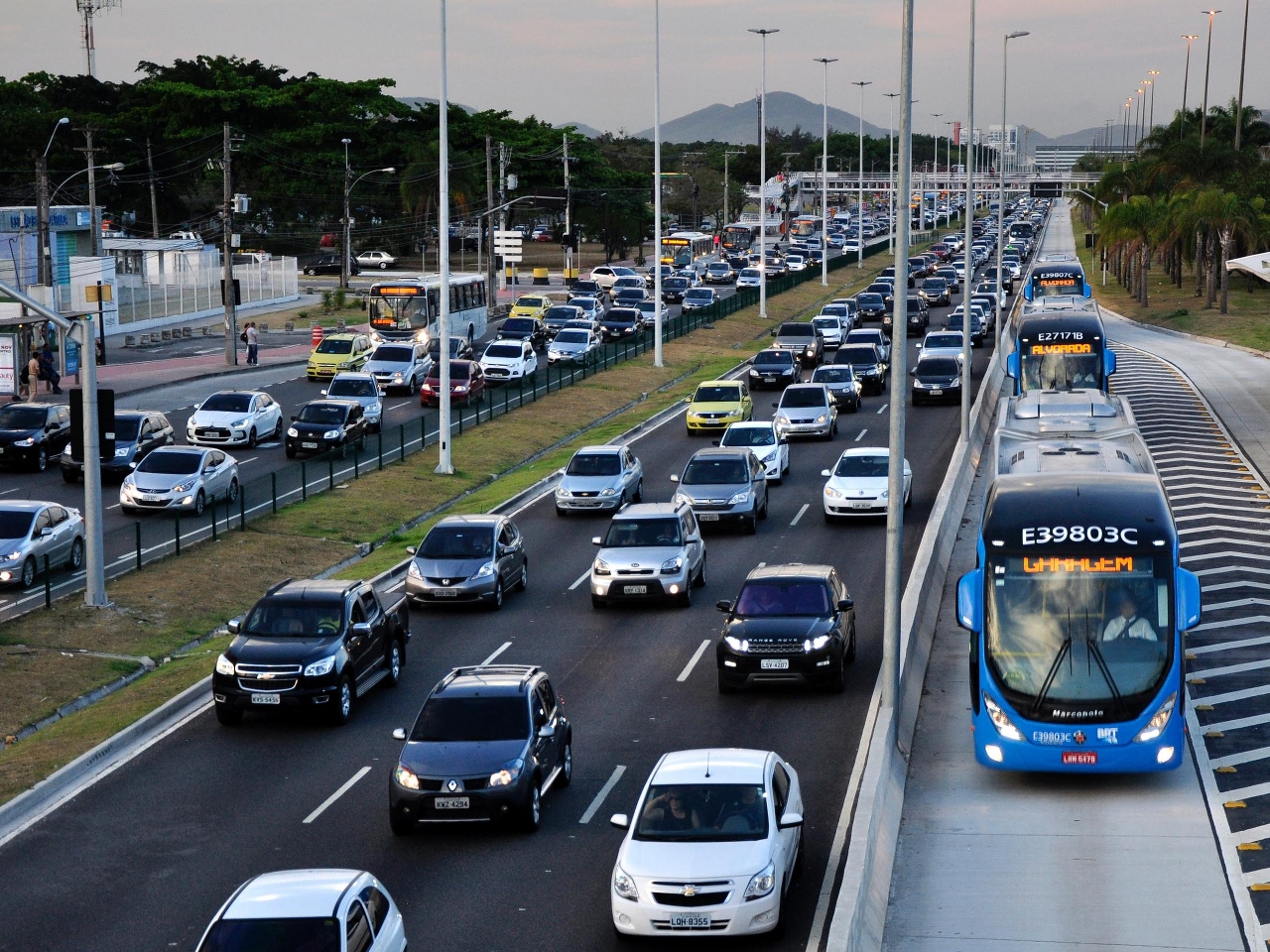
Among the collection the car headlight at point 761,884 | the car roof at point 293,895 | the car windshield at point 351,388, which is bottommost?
the car headlight at point 761,884

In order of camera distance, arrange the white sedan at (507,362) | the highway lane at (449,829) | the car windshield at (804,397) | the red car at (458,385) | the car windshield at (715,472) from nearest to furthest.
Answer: the highway lane at (449,829) < the car windshield at (715,472) < the car windshield at (804,397) < the red car at (458,385) < the white sedan at (507,362)

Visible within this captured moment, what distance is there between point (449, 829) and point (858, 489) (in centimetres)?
1887

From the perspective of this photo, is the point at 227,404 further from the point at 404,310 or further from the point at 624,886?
the point at 624,886

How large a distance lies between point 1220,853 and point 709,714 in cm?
764

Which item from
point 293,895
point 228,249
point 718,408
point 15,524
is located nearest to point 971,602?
point 293,895

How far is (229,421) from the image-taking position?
46312 millimetres

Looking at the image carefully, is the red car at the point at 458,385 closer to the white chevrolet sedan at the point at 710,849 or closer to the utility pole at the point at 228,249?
the utility pole at the point at 228,249

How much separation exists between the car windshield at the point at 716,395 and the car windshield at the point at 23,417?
60.6ft

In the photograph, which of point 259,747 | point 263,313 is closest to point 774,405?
point 259,747

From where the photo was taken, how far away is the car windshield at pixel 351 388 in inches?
1981

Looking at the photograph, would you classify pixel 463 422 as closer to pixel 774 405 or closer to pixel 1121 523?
pixel 774 405

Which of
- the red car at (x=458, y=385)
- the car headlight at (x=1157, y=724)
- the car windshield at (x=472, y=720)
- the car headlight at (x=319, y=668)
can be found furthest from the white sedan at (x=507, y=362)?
the car headlight at (x=1157, y=724)

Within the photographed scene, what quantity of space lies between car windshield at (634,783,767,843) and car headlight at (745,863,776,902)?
1.63 feet

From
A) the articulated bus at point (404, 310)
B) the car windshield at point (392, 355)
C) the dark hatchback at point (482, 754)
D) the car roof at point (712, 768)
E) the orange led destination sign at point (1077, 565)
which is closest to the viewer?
the car roof at point (712, 768)
